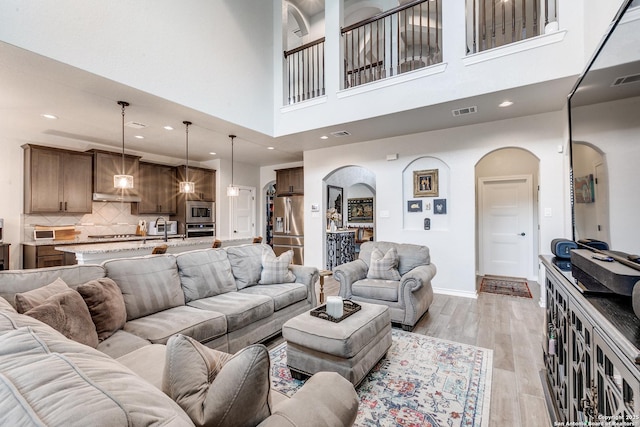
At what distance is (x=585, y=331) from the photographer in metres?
1.21

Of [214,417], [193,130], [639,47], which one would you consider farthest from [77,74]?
[639,47]

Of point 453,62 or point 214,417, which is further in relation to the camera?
point 453,62

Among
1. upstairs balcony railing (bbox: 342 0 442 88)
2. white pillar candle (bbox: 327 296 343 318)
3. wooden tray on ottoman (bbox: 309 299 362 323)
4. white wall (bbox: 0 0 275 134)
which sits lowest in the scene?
wooden tray on ottoman (bbox: 309 299 362 323)

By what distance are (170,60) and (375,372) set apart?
3.96 meters

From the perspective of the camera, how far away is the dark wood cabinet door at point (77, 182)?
5121 millimetres

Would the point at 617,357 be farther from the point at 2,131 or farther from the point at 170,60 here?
the point at 2,131

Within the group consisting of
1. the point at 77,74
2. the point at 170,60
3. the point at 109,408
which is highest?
the point at 170,60

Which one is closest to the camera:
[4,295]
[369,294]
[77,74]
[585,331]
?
[585,331]

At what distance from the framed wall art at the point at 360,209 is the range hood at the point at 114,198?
6.34 m

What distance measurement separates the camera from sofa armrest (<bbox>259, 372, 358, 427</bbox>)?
3.00ft

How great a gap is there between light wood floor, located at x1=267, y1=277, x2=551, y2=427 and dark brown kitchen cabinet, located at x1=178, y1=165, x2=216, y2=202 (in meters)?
3.92

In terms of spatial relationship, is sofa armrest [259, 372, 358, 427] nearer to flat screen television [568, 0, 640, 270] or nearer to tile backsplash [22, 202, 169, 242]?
flat screen television [568, 0, 640, 270]

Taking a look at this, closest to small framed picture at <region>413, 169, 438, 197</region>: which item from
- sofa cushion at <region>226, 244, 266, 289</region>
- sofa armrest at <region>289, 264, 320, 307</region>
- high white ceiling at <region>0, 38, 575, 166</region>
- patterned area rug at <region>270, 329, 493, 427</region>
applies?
high white ceiling at <region>0, 38, 575, 166</region>

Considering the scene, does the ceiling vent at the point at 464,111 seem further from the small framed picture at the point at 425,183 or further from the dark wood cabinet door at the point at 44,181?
the dark wood cabinet door at the point at 44,181
